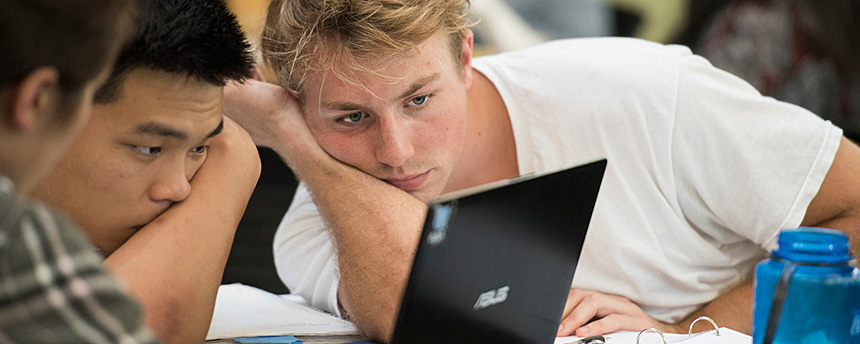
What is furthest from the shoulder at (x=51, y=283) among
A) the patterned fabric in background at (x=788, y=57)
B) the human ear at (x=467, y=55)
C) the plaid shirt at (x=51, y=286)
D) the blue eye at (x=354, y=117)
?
the patterned fabric in background at (x=788, y=57)

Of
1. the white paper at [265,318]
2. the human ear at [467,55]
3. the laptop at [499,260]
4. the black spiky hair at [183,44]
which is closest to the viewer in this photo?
the laptop at [499,260]

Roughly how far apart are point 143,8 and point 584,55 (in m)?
0.95

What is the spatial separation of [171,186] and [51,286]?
0.67 m

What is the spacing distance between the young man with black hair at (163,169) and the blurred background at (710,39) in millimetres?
2144

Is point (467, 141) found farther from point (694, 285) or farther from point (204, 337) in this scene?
point (204, 337)

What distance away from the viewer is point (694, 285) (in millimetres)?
1607

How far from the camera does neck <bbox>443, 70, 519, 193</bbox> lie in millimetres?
1747

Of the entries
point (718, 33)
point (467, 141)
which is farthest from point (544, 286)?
point (718, 33)

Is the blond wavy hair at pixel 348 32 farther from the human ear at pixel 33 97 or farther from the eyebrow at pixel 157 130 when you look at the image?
the human ear at pixel 33 97

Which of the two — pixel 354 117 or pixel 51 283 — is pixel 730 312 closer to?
pixel 354 117

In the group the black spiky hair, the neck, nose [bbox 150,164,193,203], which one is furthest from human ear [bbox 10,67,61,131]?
the neck

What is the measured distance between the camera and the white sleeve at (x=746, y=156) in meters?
1.51

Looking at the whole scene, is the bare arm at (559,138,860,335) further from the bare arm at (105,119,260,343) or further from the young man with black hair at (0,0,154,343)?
the young man with black hair at (0,0,154,343)

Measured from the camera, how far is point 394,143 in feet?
4.61
